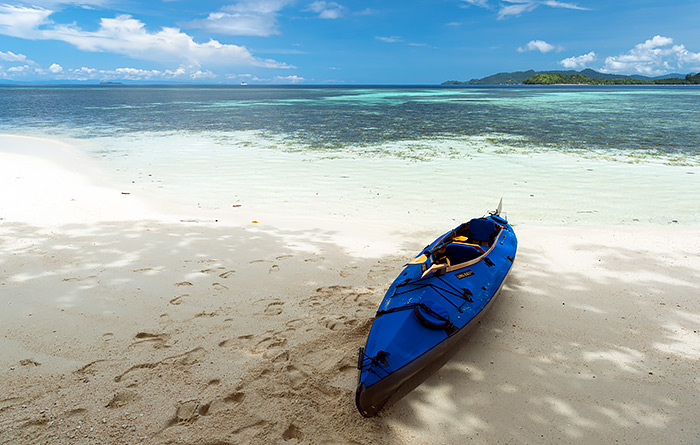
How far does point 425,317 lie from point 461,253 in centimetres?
208

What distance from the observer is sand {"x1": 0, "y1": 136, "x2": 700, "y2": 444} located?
382 cm

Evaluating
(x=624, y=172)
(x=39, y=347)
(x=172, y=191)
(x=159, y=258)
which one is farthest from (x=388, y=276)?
(x=624, y=172)

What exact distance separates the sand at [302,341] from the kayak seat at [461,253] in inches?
35.8

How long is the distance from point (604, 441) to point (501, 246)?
3229 mm

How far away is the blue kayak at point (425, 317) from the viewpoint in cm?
376

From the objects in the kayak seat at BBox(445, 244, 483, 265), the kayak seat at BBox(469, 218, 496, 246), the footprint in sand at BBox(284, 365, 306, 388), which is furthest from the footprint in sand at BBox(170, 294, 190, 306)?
the kayak seat at BBox(469, 218, 496, 246)

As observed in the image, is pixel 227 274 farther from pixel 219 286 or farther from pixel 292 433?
pixel 292 433

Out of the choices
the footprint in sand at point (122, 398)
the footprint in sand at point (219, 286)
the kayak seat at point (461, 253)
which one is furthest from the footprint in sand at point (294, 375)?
the kayak seat at point (461, 253)

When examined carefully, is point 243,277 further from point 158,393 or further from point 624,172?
point 624,172

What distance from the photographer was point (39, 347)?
4.70 m

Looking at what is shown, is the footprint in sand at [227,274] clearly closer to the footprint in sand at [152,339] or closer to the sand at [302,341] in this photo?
the sand at [302,341]

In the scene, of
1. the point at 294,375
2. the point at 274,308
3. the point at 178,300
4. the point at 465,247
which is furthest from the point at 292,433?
the point at 465,247

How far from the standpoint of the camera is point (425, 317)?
14.0 ft

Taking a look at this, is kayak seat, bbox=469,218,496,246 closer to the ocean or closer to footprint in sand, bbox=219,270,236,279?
the ocean
